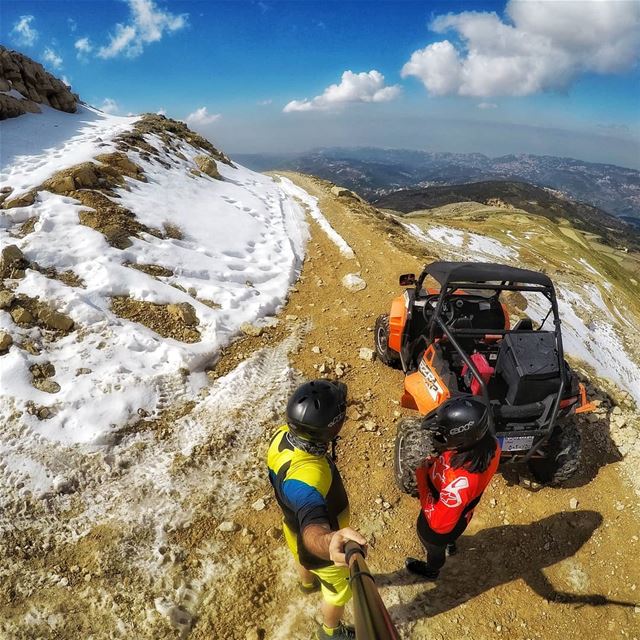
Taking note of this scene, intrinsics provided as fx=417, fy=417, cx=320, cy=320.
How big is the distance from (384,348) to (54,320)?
5845mm

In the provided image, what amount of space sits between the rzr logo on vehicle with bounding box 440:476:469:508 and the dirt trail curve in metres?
1.48

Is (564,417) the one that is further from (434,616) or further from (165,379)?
(165,379)

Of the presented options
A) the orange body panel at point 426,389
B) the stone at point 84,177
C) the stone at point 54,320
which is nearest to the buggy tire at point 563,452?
the orange body panel at point 426,389

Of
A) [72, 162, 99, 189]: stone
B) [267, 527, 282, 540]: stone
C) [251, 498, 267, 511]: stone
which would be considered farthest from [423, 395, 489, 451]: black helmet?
[72, 162, 99, 189]: stone

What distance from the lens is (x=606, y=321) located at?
58.4 feet

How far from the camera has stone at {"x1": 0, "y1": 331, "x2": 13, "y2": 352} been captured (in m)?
6.37

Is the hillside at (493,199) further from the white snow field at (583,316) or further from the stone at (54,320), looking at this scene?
the stone at (54,320)

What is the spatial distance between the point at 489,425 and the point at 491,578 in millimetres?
2356

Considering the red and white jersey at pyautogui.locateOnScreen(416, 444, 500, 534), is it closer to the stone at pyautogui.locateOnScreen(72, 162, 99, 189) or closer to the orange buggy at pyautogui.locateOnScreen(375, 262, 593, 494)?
the orange buggy at pyautogui.locateOnScreen(375, 262, 593, 494)

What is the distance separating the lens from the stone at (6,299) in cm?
703

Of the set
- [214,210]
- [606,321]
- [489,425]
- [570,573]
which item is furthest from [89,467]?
[606,321]

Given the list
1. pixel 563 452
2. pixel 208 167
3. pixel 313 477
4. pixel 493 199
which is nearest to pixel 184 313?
pixel 313 477

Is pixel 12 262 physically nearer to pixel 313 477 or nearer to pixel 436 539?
pixel 313 477

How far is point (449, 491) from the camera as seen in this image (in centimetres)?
380
